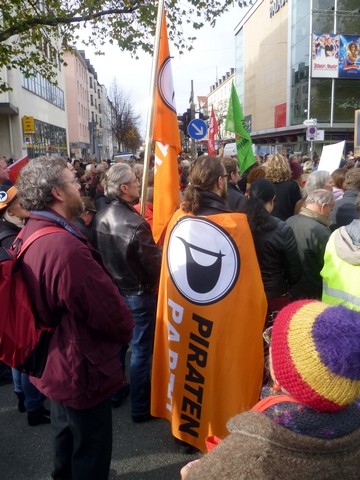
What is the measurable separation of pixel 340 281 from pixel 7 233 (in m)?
2.52

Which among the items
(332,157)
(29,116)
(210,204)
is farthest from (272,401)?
(29,116)

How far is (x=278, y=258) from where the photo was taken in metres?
3.16

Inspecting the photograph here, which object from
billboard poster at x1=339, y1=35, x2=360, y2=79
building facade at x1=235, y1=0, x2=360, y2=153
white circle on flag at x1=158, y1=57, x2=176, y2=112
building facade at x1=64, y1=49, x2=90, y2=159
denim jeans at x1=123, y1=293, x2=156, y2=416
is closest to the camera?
denim jeans at x1=123, y1=293, x2=156, y2=416

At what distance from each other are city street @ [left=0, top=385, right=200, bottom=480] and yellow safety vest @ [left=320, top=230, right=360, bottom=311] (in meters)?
1.54

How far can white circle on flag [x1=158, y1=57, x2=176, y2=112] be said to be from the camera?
3.96 meters

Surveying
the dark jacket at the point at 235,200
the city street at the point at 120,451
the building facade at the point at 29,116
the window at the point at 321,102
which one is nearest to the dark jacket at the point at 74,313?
the city street at the point at 120,451

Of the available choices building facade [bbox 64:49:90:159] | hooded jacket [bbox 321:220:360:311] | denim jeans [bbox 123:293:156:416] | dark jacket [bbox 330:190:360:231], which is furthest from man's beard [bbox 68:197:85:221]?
building facade [bbox 64:49:90:159]

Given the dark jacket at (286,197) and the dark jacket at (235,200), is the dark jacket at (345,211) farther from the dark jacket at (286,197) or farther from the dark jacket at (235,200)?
the dark jacket at (286,197)

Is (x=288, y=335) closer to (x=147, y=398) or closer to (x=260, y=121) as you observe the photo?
(x=147, y=398)

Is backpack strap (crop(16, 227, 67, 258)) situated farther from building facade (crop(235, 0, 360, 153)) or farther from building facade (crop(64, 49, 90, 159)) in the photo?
building facade (crop(64, 49, 90, 159))

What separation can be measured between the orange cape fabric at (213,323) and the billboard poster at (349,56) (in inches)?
1439

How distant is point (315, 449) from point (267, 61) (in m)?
49.0

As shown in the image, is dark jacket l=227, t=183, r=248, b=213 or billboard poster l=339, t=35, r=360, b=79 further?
billboard poster l=339, t=35, r=360, b=79

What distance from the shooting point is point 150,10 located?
932 centimetres
